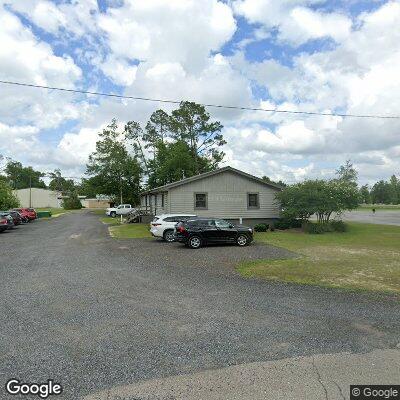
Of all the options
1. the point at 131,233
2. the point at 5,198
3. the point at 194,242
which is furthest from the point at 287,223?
the point at 5,198

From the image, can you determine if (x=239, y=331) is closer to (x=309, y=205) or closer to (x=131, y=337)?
(x=131, y=337)

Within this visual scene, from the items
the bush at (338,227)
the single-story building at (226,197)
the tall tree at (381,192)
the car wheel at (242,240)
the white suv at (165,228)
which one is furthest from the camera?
the tall tree at (381,192)

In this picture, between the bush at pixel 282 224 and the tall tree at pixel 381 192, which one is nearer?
the bush at pixel 282 224

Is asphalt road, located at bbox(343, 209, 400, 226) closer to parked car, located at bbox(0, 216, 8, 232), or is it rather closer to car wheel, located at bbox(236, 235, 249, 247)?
car wheel, located at bbox(236, 235, 249, 247)

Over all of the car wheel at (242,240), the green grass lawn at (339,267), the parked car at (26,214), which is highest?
the parked car at (26,214)

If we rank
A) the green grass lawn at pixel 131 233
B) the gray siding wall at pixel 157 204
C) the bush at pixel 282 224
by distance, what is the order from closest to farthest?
the green grass lawn at pixel 131 233
the bush at pixel 282 224
the gray siding wall at pixel 157 204

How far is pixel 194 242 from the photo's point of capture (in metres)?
17.7

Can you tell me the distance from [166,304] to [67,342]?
2458 mm

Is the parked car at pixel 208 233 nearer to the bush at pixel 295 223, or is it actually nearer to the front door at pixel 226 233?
the front door at pixel 226 233

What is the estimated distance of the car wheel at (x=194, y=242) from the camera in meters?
17.7

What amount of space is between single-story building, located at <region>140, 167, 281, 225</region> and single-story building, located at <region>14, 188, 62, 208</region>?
252ft

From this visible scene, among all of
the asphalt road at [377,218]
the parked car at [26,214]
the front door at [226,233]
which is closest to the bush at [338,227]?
the asphalt road at [377,218]

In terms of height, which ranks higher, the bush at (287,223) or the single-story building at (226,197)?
→ the single-story building at (226,197)

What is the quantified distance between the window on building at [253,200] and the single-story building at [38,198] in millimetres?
78720
